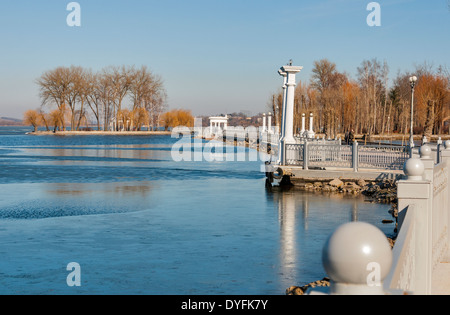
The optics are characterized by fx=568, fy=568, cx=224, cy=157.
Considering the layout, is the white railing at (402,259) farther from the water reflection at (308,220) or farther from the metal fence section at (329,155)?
the metal fence section at (329,155)

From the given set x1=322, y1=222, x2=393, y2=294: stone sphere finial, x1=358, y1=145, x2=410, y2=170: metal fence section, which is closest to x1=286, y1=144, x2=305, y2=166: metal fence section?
x1=358, y1=145, x2=410, y2=170: metal fence section

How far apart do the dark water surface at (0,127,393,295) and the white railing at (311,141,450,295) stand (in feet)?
8.15

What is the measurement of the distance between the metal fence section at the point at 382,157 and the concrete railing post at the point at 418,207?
616 inches

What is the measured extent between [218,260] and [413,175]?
5389 millimetres

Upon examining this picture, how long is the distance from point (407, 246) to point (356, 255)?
2.96m

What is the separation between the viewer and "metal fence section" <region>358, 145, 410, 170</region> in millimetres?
22766

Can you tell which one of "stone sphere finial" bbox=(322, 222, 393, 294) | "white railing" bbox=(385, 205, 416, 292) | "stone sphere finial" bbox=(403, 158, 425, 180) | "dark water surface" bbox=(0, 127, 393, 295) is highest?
"stone sphere finial" bbox=(403, 158, 425, 180)

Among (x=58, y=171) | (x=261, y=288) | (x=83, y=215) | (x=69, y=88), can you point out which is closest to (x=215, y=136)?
(x=69, y=88)

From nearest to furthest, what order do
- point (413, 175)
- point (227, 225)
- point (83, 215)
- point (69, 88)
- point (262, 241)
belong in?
point (413, 175)
point (262, 241)
point (227, 225)
point (83, 215)
point (69, 88)

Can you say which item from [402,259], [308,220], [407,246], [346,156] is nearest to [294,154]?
[346,156]

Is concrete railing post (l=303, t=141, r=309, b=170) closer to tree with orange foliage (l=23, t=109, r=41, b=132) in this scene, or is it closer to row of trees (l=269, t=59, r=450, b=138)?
row of trees (l=269, t=59, r=450, b=138)

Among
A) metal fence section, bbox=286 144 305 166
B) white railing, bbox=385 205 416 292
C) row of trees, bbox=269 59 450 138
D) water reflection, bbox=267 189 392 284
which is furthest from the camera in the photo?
row of trees, bbox=269 59 450 138
